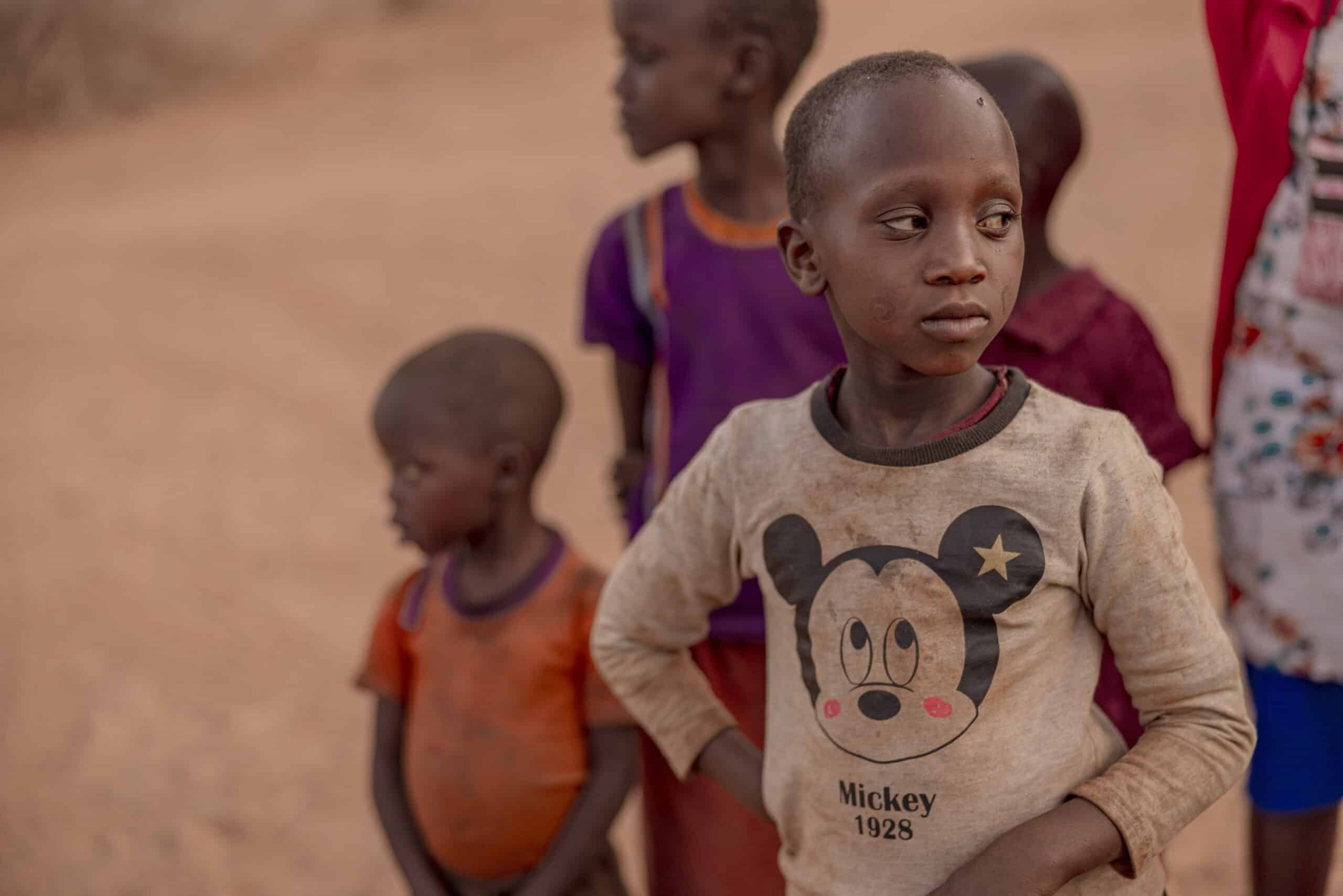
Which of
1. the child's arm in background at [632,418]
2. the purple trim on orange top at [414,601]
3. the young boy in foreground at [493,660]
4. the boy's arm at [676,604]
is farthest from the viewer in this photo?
the child's arm in background at [632,418]

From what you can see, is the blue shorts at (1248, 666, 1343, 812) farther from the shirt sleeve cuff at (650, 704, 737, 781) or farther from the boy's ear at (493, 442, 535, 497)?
the boy's ear at (493, 442, 535, 497)

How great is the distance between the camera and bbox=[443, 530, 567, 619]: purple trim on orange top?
2443 mm

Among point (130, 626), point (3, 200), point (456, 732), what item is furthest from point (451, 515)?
point (3, 200)

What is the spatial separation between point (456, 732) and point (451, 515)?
0.37m

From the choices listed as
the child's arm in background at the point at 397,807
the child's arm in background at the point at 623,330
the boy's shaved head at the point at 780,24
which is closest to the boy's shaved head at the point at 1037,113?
the boy's shaved head at the point at 780,24

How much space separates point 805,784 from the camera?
1.59 meters

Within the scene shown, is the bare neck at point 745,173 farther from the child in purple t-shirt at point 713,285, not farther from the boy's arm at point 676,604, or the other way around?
the boy's arm at point 676,604

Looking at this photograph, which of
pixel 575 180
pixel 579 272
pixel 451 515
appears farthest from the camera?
pixel 575 180

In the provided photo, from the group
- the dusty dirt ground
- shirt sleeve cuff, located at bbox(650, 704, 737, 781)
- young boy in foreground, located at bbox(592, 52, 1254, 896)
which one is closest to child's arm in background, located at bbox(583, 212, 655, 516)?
shirt sleeve cuff, located at bbox(650, 704, 737, 781)

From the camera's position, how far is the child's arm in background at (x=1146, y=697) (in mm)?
1413

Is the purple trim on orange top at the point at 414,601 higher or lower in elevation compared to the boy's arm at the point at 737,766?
higher

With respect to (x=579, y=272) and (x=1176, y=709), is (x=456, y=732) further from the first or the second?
(x=579, y=272)

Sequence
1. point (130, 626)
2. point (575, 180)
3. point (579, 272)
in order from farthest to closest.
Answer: point (575, 180) < point (579, 272) < point (130, 626)

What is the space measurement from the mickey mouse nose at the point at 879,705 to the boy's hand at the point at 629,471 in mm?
1296
